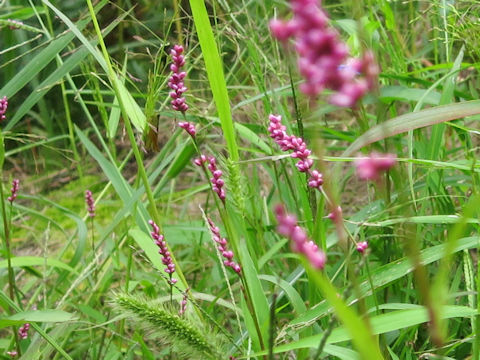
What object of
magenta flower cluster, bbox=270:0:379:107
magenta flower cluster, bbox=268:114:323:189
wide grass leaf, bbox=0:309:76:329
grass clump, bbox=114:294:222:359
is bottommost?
wide grass leaf, bbox=0:309:76:329

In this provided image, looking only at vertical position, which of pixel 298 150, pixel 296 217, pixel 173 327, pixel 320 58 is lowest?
pixel 296 217

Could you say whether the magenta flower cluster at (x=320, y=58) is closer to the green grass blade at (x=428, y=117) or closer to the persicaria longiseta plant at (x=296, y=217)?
the persicaria longiseta plant at (x=296, y=217)

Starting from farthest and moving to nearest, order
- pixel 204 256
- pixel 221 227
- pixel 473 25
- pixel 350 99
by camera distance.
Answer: pixel 204 256
pixel 221 227
pixel 473 25
pixel 350 99

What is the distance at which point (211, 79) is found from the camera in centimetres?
77

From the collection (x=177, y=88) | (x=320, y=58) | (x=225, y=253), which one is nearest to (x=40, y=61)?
(x=177, y=88)

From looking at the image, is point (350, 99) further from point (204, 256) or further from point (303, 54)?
point (204, 256)

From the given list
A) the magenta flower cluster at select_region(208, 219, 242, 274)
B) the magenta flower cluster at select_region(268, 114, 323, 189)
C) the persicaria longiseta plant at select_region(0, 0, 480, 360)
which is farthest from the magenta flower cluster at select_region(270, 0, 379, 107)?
the magenta flower cluster at select_region(208, 219, 242, 274)

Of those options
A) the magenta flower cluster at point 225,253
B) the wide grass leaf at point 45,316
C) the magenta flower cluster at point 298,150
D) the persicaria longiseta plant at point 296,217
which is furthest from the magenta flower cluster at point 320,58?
the wide grass leaf at point 45,316

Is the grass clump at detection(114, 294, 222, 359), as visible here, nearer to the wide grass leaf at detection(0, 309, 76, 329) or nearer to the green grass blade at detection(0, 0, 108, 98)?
the wide grass leaf at detection(0, 309, 76, 329)

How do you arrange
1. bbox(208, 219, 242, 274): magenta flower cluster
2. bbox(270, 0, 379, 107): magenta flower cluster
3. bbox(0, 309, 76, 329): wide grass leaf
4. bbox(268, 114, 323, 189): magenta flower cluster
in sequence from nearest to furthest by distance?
bbox(270, 0, 379, 107): magenta flower cluster, bbox(268, 114, 323, 189): magenta flower cluster, bbox(208, 219, 242, 274): magenta flower cluster, bbox(0, 309, 76, 329): wide grass leaf

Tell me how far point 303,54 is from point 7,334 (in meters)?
1.61

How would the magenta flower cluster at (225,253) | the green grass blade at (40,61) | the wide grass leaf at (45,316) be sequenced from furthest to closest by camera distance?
the green grass blade at (40,61) → the wide grass leaf at (45,316) → the magenta flower cluster at (225,253)

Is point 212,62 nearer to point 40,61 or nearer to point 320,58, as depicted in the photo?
point 40,61

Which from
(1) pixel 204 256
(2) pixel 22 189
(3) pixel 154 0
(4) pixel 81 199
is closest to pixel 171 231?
(1) pixel 204 256
